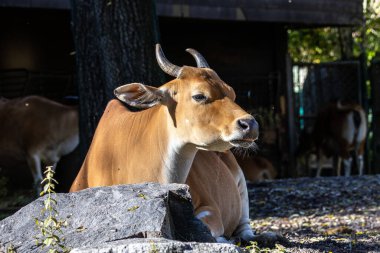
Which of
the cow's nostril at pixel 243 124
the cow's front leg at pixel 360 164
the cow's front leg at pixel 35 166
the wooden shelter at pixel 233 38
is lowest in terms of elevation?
the cow's front leg at pixel 360 164

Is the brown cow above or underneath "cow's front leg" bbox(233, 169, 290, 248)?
above

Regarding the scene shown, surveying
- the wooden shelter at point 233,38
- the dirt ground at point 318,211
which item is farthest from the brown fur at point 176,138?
the wooden shelter at point 233,38

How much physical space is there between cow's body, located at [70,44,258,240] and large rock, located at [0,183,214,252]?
781 mm

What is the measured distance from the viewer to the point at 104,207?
4.23m

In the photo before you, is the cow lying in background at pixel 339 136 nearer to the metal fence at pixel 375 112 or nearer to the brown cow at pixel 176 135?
the metal fence at pixel 375 112

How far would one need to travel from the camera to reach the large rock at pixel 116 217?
156 inches

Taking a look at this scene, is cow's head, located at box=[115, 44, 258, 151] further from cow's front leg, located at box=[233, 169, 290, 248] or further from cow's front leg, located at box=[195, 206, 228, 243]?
cow's front leg, located at box=[233, 169, 290, 248]

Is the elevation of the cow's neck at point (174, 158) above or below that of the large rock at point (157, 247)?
above

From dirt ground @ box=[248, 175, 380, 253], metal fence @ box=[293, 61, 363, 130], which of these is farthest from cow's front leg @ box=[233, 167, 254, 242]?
metal fence @ box=[293, 61, 363, 130]

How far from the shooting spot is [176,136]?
17.6 feet

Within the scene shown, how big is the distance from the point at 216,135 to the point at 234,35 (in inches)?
409

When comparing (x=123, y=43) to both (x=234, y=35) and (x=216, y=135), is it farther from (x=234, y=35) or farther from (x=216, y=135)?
(x=234, y=35)

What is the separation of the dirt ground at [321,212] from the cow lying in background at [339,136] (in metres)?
4.02

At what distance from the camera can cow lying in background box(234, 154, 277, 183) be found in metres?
14.4
